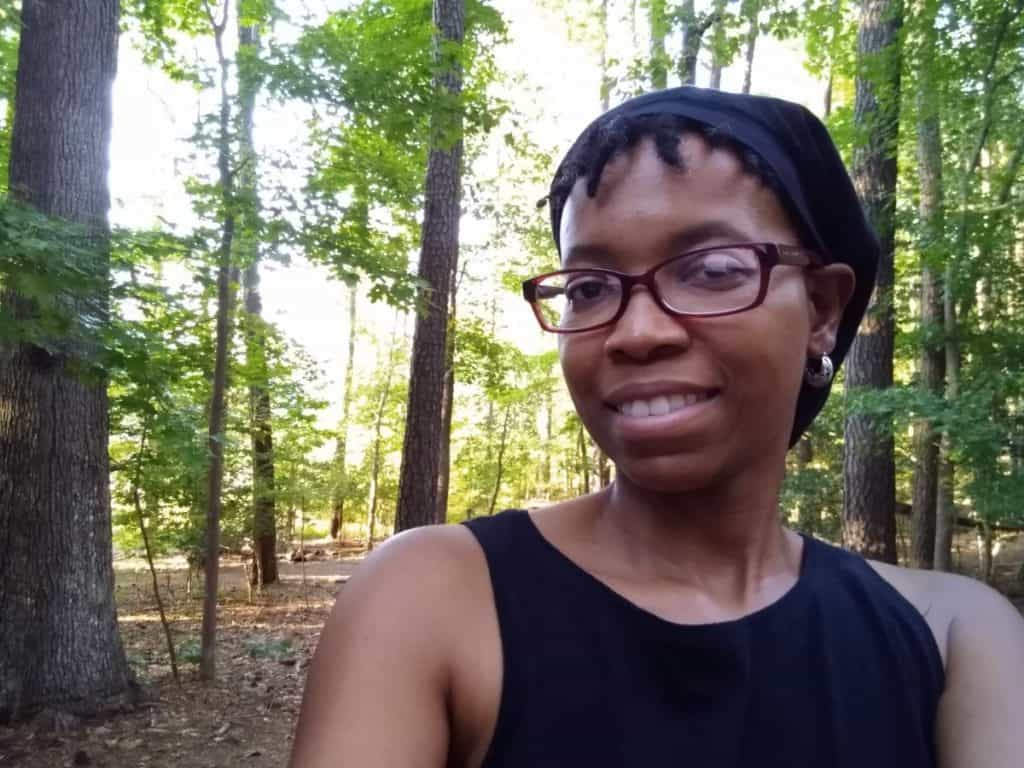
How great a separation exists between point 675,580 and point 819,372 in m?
0.40

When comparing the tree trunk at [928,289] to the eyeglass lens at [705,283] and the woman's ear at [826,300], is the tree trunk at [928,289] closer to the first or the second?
the woman's ear at [826,300]

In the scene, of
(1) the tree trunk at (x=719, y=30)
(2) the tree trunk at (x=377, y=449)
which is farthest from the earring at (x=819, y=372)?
(2) the tree trunk at (x=377, y=449)

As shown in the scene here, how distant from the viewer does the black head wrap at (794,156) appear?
1047 mm

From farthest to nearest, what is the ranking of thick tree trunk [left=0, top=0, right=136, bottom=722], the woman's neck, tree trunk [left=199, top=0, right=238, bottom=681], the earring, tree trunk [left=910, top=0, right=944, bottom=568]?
tree trunk [left=910, top=0, right=944, bottom=568]
tree trunk [left=199, top=0, right=238, bottom=681]
thick tree trunk [left=0, top=0, right=136, bottom=722]
the earring
the woman's neck

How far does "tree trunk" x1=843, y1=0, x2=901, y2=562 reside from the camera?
7.52m

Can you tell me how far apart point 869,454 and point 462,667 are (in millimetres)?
7849

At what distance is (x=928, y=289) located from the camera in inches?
348

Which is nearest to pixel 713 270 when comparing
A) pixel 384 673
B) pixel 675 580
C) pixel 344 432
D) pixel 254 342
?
pixel 675 580

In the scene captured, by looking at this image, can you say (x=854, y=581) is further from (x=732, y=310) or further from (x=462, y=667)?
(x=462, y=667)

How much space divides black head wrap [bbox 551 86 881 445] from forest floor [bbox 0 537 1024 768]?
5064 mm

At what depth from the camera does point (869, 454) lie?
7.89 metres

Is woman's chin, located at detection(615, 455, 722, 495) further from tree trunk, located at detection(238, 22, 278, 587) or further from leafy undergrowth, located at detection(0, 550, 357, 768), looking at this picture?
tree trunk, located at detection(238, 22, 278, 587)

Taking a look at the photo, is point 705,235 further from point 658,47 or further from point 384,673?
point 658,47

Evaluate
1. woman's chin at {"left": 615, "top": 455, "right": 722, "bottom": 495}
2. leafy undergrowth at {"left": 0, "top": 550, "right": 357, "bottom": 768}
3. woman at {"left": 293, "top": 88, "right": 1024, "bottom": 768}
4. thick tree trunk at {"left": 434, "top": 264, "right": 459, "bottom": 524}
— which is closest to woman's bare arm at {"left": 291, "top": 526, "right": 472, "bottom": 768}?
woman at {"left": 293, "top": 88, "right": 1024, "bottom": 768}
